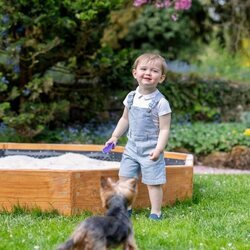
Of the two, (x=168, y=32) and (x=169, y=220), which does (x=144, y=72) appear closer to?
(x=169, y=220)

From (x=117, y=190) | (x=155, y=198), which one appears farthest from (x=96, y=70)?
(x=117, y=190)

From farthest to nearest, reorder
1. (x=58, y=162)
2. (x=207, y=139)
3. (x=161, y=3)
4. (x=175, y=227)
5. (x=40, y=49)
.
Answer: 1. (x=161, y=3)
2. (x=207, y=139)
3. (x=40, y=49)
4. (x=58, y=162)
5. (x=175, y=227)

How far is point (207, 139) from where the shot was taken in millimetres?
10250

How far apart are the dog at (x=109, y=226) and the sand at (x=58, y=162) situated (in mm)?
2210

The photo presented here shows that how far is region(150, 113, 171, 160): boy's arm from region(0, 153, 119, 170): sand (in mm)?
1163

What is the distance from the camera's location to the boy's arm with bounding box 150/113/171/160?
205 inches

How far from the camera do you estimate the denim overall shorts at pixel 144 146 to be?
5.34 metres

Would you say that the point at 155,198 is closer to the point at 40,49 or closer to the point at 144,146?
the point at 144,146

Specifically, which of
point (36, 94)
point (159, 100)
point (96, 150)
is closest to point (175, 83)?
point (36, 94)

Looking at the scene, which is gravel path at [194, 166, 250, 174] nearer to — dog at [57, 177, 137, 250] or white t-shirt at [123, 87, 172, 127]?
white t-shirt at [123, 87, 172, 127]

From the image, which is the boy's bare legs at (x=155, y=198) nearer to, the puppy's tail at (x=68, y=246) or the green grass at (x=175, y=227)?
the green grass at (x=175, y=227)

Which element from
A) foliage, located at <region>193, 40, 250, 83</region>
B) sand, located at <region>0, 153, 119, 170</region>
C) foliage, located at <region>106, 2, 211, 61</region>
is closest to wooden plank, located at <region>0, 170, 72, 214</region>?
sand, located at <region>0, 153, 119, 170</region>

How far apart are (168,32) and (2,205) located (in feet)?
30.0

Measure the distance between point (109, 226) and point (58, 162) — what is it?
9.24 ft
